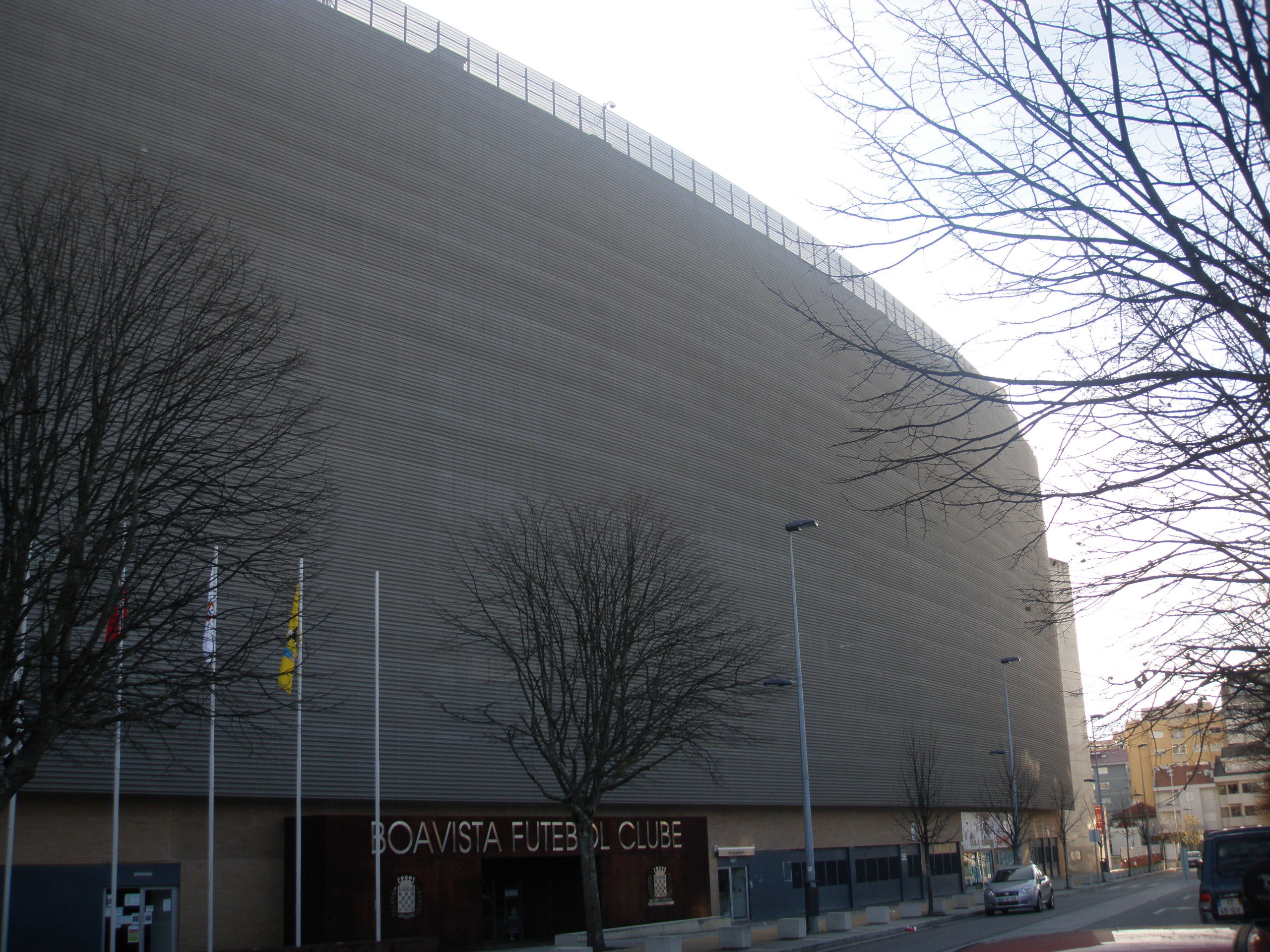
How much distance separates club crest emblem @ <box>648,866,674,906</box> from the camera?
115 ft

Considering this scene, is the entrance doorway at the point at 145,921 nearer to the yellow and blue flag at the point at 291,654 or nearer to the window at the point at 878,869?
the yellow and blue flag at the point at 291,654

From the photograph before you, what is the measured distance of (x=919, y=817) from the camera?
4894 cm

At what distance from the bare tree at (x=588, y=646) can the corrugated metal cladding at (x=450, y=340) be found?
3.74 feet

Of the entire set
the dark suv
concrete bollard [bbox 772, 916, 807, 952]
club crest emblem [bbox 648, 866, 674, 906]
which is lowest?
concrete bollard [bbox 772, 916, 807, 952]

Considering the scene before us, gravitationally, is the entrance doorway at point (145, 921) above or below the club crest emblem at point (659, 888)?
above

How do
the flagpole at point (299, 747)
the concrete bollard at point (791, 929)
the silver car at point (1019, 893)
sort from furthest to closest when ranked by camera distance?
1. the silver car at point (1019, 893)
2. the concrete bollard at point (791, 929)
3. the flagpole at point (299, 747)

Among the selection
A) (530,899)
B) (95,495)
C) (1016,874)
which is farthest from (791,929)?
(95,495)

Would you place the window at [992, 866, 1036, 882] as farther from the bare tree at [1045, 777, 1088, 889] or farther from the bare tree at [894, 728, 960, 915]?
the bare tree at [1045, 777, 1088, 889]

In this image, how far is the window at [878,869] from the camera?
165ft

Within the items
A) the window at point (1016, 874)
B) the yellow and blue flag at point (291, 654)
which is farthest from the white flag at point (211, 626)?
the window at point (1016, 874)

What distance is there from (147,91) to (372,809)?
18.7 metres

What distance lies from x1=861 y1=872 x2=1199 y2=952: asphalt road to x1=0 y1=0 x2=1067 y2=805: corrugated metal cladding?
29.0ft

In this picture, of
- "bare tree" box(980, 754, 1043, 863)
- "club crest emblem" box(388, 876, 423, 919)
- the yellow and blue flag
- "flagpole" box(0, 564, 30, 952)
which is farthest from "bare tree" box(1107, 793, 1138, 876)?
"flagpole" box(0, 564, 30, 952)

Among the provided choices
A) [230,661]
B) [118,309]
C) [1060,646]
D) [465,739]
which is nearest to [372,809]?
[465,739]
